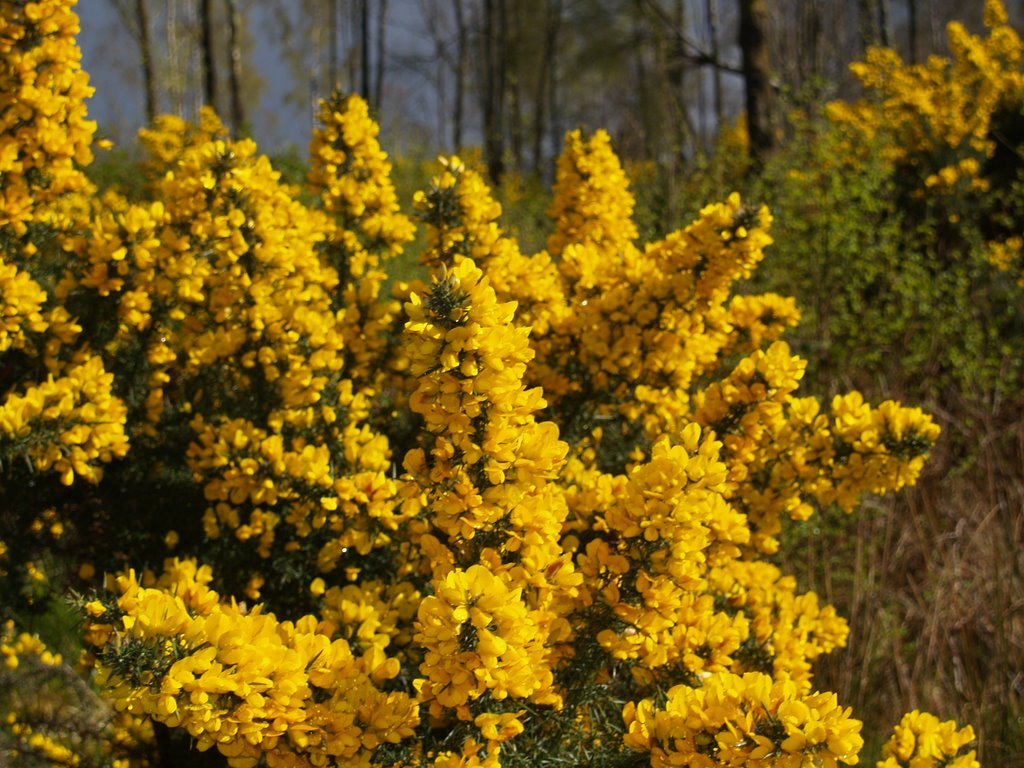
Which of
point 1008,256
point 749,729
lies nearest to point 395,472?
point 749,729

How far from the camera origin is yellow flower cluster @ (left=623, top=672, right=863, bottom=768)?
1.31 m

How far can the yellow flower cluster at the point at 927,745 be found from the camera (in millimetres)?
1723

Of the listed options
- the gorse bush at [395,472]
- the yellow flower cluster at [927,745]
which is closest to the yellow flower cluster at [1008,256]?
the gorse bush at [395,472]

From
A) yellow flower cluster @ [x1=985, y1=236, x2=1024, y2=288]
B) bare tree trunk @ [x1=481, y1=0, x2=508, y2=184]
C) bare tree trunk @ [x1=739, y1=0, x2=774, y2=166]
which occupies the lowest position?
yellow flower cluster @ [x1=985, y1=236, x2=1024, y2=288]

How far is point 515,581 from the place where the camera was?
154 cm

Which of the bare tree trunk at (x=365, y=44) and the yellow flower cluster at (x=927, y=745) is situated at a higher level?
the bare tree trunk at (x=365, y=44)

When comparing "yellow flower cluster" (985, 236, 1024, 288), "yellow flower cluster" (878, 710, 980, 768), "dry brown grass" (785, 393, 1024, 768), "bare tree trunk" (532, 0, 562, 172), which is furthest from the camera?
"bare tree trunk" (532, 0, 562, 172)

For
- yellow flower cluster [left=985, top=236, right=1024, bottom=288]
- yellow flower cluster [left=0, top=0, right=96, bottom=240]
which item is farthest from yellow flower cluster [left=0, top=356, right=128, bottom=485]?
yellow flower cluster [left=985, top=236, right=1024, bottom=288]

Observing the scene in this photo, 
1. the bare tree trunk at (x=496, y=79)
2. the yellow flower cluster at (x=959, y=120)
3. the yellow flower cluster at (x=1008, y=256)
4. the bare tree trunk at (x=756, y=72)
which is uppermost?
the bare tree trunk at (x=496, y=79)

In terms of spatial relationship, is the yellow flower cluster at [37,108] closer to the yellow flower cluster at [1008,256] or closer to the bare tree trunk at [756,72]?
the yellow flower cluster at [1008,256]

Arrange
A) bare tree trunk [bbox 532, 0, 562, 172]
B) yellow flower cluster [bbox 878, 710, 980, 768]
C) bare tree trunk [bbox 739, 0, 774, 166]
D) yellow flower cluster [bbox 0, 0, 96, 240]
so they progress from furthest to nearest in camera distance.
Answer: bare tree trunk [bbox 532, 0, 562, 172], bare tree trunk [bbox 739, 0, 774, 166], yellow flower cluster [bbox 0, 0, 96, 240], yellow flower cluster [bbox 878, 710, 980, 768]

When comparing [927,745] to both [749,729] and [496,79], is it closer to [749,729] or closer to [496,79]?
[749,729]

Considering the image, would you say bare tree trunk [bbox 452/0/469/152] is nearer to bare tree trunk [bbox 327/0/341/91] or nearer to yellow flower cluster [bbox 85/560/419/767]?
bare tree trunk [bbox 327/0/341/91]

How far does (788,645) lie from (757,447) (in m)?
0.49
